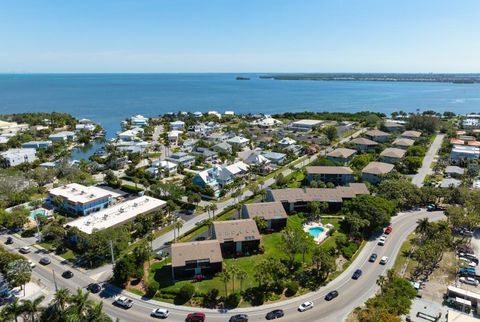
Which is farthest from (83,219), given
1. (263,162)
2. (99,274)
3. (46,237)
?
(263,162)

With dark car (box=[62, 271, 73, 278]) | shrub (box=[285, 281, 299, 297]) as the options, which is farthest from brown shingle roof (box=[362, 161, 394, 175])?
dark car (box=[62, 271, 73, 278])

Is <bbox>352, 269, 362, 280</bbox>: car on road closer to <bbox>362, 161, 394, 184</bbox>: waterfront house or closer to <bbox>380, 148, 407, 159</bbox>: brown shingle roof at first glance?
<bbox>362, 161, 394, 184</bbox>: waterfront house

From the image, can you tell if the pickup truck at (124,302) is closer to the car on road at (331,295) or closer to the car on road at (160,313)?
the car on road at (160,313)

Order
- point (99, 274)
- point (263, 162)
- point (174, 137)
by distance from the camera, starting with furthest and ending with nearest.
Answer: point (174, 137), point (263, 162), point (99, 274)

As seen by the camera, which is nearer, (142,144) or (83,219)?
(83,219)

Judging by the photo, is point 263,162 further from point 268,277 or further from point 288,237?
point 268,277

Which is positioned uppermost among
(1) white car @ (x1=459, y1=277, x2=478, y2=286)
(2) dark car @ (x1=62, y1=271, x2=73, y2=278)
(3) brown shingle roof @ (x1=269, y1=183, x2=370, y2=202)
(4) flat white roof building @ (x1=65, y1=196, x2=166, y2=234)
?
(3) brown shingle roof @ (x1=269, y1=183, x2=370, y2=202)
